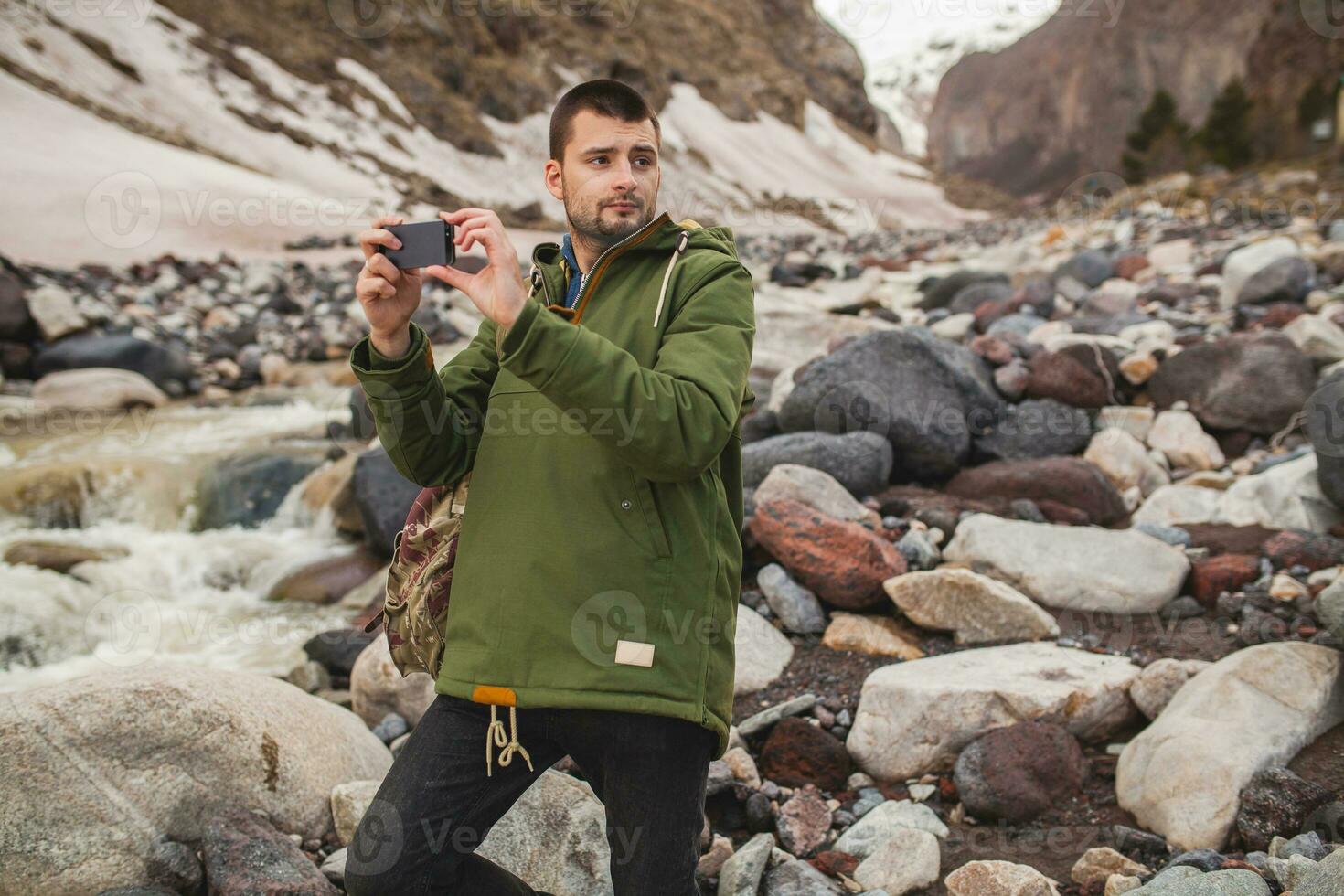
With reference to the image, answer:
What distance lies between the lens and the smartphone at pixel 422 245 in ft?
5.85

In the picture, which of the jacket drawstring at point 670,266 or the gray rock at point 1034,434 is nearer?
the jacket drawstring at point 670,266

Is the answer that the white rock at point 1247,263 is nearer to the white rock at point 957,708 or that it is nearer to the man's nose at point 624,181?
the white rock at point 957,708

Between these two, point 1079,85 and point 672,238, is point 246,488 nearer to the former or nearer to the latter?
point 672,238

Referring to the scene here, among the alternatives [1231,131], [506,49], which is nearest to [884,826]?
[1231,131]

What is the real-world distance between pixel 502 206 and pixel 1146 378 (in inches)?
1234

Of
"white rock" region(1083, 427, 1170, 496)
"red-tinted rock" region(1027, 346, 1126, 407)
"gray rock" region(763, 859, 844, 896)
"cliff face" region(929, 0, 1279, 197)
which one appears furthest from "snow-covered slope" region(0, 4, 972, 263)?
"cliff face" region(929, 0, 1279, 197)

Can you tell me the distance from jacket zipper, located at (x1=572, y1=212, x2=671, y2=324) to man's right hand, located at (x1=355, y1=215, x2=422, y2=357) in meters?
0.31

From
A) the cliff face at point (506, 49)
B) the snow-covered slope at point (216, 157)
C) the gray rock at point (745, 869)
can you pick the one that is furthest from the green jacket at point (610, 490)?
the cliff face at point (506, 49)

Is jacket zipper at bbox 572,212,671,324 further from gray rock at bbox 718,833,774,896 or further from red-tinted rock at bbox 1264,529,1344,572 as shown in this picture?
red-tinted rock at bbox 1264,529,1344,572

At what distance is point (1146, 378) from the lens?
22.4ft

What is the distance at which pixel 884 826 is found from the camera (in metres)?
3.05

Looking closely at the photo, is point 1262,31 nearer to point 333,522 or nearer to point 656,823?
point 333,522

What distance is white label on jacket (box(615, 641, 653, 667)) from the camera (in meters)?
1.72

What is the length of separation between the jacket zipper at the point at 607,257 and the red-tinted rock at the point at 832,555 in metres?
2.65
